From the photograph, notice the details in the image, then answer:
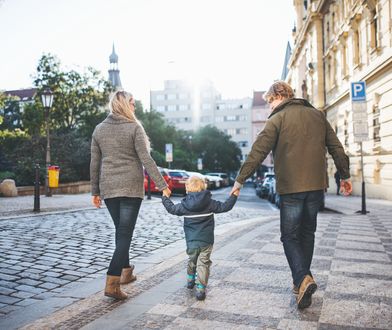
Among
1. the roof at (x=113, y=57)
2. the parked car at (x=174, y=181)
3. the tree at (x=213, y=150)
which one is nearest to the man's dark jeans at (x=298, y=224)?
the parked car at (x=174, y=181)

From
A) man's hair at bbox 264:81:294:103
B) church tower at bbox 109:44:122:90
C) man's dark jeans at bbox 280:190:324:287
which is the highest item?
church tower at bbox 109:44:122:90

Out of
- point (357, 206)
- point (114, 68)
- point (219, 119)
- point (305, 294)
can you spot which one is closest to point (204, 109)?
point (219, 119)

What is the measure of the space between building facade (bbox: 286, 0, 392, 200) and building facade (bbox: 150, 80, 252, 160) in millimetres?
83880

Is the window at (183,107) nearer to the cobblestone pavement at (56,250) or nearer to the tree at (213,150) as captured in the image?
the tree at (213,150)

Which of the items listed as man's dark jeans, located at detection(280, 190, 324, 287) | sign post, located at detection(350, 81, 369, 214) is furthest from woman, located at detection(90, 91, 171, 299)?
sign post, located at detection(350, 81, 369, 214)

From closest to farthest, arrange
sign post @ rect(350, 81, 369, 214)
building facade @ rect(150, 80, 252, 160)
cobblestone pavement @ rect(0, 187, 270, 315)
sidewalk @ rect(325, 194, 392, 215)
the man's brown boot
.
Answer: the man's brown boot < cobblestone pavement @ rect(0, 187, 270, 315) < sign post @ rect(350, 81, 369, 214) < sidewalk @ rect(325, 194, 392, 215) < building facade @ rect(150, 80, 252, 160)

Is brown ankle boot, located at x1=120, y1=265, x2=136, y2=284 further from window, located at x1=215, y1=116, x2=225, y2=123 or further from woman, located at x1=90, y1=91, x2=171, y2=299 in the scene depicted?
window, located at x1=215, y1=116, x2=225, y2=123

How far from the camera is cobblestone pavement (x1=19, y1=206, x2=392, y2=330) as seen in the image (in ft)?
10.5

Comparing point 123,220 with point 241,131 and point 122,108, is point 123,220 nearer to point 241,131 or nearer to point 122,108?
point 122,108

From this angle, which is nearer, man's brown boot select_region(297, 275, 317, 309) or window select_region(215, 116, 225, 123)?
man's brown boot select_region(297, 275, 317, 309)

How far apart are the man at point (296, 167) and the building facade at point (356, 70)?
14.4m

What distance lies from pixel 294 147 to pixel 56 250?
159 inches

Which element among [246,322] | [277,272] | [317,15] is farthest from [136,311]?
[317,15]

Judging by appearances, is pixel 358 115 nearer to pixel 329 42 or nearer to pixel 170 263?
pixel 170 263
